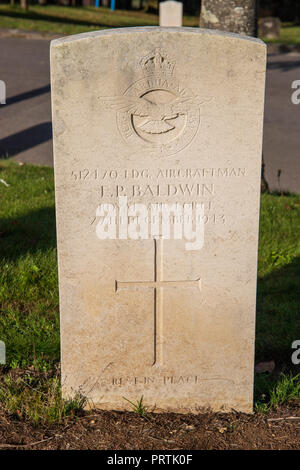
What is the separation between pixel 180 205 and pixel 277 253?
2.39 meters

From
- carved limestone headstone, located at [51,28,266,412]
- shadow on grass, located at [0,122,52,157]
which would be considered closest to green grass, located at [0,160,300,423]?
carved limestone headstone, located at [51,28,266,412]

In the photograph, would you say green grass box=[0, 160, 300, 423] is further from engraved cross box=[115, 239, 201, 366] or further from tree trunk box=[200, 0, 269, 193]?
tree trunk box=[200, 0, 269, 193]

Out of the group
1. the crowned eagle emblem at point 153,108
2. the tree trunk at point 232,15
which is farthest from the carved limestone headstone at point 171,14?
the crowned eagle emblem at point 153,108

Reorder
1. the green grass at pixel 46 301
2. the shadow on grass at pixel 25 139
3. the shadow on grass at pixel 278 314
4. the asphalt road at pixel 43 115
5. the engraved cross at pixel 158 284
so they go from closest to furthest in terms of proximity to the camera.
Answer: the engraved cross at pixel 158 284 < the green grass at pixel 46 301 < the shadow on grass at pixel 278 314 < the asphalt road at pixel 43 115 < the shadow on grass at pixel 25 139

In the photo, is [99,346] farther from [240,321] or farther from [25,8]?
[25,8]

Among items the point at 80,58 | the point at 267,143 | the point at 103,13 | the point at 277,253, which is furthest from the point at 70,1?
the point at 80,58

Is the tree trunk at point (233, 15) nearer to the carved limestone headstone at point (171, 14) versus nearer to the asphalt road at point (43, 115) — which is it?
the asphalt road at point (43, 115)

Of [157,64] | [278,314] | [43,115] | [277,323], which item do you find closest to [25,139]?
[43,115]

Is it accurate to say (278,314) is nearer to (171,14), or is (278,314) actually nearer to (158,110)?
(158,110)

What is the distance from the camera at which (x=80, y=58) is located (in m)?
2.86

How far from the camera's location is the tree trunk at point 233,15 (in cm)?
574

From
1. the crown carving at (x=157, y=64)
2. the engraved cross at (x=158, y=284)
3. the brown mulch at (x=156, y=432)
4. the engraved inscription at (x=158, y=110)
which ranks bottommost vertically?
the brown mulch at (x=156, y=432)

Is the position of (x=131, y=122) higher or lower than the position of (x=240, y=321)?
higher
